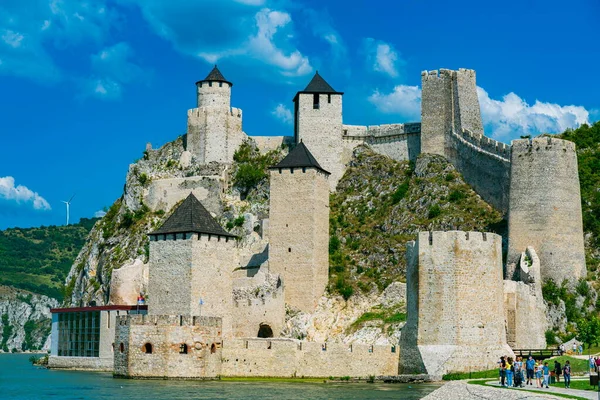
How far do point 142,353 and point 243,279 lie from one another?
489 inches

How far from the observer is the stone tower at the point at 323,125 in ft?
226

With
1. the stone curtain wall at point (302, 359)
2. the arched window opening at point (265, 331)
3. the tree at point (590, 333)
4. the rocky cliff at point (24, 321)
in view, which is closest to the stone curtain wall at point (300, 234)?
the arched window opening at point (265, 331)

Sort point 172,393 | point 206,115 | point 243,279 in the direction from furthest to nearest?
point 206,115 → point 243,279 → point 172,393

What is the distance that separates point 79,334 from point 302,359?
17.1 m

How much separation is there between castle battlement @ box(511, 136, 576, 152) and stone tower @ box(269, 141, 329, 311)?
37.4ft

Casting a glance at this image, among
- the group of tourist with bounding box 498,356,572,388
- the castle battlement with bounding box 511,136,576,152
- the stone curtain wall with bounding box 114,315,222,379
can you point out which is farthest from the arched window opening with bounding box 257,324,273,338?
the group of tourist with bounding box 498,356,572,388

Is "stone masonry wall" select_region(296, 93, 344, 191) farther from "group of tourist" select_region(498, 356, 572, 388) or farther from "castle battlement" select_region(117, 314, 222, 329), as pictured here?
"group of tourist" select_region(498, 356, 572, 388)

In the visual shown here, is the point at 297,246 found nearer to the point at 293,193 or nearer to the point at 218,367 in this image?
the point at 293,193

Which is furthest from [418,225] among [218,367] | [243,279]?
[218,367]

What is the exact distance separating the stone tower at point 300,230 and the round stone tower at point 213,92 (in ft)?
44.3

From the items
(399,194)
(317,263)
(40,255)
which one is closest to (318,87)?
(399,194)

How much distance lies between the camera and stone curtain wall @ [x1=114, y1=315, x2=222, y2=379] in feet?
144

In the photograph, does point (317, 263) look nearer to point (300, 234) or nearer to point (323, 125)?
point (300, 234)

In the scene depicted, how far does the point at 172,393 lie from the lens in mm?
38250
